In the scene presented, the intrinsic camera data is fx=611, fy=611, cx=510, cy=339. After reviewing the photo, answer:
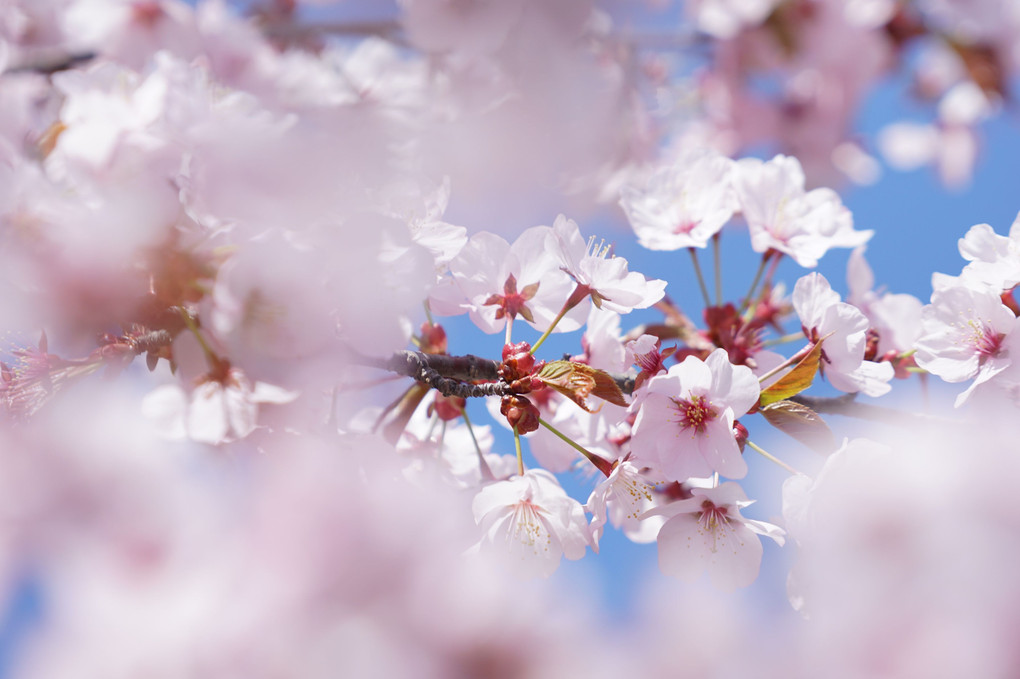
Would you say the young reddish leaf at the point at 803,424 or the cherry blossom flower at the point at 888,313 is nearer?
the young reddish leaf at the point at 803,424

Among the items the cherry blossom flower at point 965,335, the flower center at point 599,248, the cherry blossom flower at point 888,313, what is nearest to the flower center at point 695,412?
the flower center at point 599,248

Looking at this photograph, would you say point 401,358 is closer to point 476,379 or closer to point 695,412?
point 476,379

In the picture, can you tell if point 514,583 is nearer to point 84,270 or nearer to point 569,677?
point 569,677

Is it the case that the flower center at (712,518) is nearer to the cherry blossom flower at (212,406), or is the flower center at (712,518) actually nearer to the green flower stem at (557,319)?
the green flower stem at (557,319)

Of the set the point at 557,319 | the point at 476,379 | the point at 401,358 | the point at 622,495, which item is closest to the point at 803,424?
the point at 622,495

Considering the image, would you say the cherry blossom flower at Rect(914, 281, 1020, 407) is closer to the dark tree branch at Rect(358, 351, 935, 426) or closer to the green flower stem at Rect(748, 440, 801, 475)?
the dark tree branch at Rect(358, 351, 935, 426)
